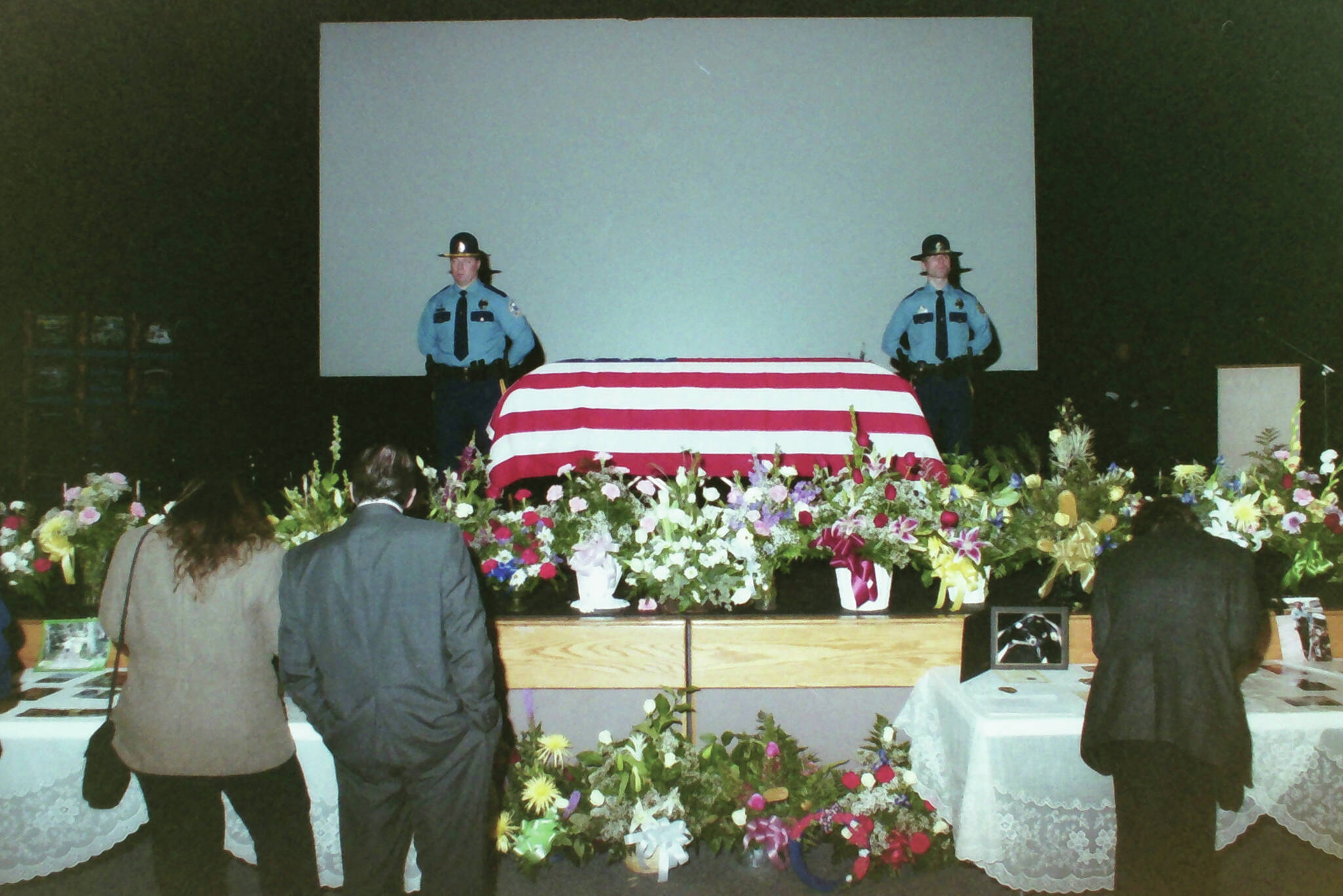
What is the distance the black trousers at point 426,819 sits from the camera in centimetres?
156

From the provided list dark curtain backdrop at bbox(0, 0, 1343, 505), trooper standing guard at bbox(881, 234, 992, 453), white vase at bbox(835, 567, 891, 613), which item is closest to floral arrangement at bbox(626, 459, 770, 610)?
white vase at bbox(835, 567, 891, 613)

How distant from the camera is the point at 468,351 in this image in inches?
175

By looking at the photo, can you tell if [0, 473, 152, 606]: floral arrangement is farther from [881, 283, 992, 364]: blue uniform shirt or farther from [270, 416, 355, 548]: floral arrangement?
[881, 283, 992, 364]: blue uniform shirt

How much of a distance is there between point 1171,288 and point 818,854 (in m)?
3.95

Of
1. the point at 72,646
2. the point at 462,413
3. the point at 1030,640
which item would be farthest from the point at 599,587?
the point at 462,413

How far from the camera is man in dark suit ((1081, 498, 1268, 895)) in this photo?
1.62m

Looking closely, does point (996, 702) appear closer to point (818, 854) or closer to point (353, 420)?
point (818, 854)

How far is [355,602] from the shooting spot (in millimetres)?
1520

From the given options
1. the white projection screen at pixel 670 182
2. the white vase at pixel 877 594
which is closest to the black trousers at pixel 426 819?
the white vase at pixel 877 594

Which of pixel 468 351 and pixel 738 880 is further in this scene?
pixel 468 351

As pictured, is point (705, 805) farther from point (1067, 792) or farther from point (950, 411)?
point (950, 411)

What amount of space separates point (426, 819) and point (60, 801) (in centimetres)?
102

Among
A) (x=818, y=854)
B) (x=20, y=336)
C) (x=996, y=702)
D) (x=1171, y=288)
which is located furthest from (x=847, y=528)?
(x=20, y=336)

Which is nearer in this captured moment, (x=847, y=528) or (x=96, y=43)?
(x=847, y=528)
